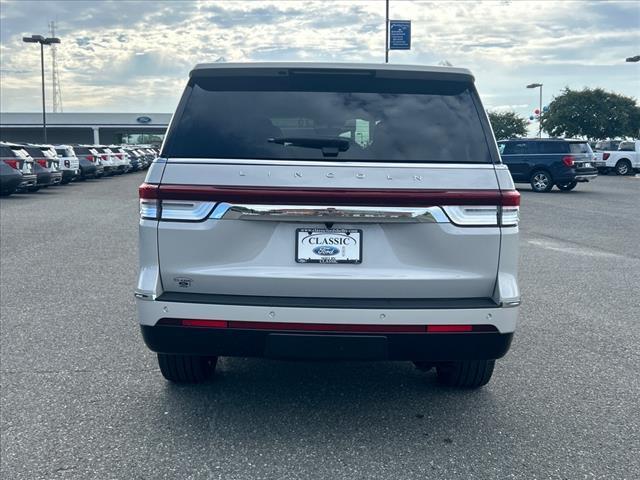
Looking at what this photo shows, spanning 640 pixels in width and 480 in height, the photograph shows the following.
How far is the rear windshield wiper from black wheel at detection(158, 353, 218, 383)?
5.04ft

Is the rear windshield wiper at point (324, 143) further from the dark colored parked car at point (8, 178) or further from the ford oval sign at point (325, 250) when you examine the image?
the dark colored parked car at point (8, 178)

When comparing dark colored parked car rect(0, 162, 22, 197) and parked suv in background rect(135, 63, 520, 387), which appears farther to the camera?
dark colored parked car rect(0, 162, 22, 197)

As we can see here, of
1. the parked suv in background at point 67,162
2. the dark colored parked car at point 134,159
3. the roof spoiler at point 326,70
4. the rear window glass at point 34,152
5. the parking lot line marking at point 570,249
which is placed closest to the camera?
the roof spoiler at point 326,70

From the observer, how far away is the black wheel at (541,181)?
26.1 metres

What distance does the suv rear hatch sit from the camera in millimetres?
3664

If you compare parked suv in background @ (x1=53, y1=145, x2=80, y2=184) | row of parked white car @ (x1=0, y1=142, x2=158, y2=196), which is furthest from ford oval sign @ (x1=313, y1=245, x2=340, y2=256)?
parked suv in background @ (x1=53, y1=145, x2=80, y2=184)

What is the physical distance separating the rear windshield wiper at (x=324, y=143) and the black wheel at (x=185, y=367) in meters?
1.54

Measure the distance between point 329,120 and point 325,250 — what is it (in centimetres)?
73

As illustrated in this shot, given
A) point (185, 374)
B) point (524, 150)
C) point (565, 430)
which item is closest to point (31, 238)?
point (185, 374)

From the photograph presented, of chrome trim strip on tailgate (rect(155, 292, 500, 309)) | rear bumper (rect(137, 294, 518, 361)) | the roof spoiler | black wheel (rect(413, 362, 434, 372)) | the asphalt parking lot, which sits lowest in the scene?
the asphalt parking lot

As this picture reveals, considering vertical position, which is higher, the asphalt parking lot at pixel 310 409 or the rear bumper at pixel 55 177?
the rear bumper at pixel 55 177

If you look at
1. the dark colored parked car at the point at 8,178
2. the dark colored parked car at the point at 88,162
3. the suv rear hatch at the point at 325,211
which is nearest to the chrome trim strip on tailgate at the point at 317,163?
the suv rear hatch at the point at 325,211

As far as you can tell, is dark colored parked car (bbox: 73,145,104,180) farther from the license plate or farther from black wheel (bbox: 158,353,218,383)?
the license plate

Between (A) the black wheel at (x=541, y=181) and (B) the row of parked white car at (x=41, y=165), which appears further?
(A) the black wheel at (x=541, y=181)
